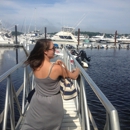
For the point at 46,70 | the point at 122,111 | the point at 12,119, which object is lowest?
the point at 122,111

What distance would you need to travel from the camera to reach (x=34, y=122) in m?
2.47

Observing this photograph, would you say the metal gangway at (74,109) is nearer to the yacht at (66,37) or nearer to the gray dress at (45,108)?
the gray dress at (45,108)

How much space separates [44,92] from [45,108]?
195 mm

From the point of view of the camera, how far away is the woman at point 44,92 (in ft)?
7.75

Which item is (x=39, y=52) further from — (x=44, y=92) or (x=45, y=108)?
(x=45, y=108)

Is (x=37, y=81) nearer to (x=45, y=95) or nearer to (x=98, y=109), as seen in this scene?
(x=45, y=95)

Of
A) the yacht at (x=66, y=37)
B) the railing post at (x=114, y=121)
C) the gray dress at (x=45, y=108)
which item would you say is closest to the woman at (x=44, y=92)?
the gray dress at (x=45, y=108)

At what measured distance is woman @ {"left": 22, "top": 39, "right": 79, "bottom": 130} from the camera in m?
2.36

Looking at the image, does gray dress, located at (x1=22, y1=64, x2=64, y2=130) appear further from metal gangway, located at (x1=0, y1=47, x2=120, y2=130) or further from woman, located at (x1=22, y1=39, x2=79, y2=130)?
metal gangway, located at (x1=0, y1=47, x2=120, y2=130)

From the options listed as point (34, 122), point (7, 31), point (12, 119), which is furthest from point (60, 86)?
point (7, 31)

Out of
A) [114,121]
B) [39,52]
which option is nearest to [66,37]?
[39,52]

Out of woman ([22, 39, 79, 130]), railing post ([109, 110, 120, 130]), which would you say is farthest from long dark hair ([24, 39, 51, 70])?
railing post ([109, 110, 120, 130])

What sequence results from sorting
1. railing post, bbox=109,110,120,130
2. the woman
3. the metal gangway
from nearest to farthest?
railing post, bbox=109,110,120,130, the metal gangway, the woman

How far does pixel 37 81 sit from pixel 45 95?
19cm
